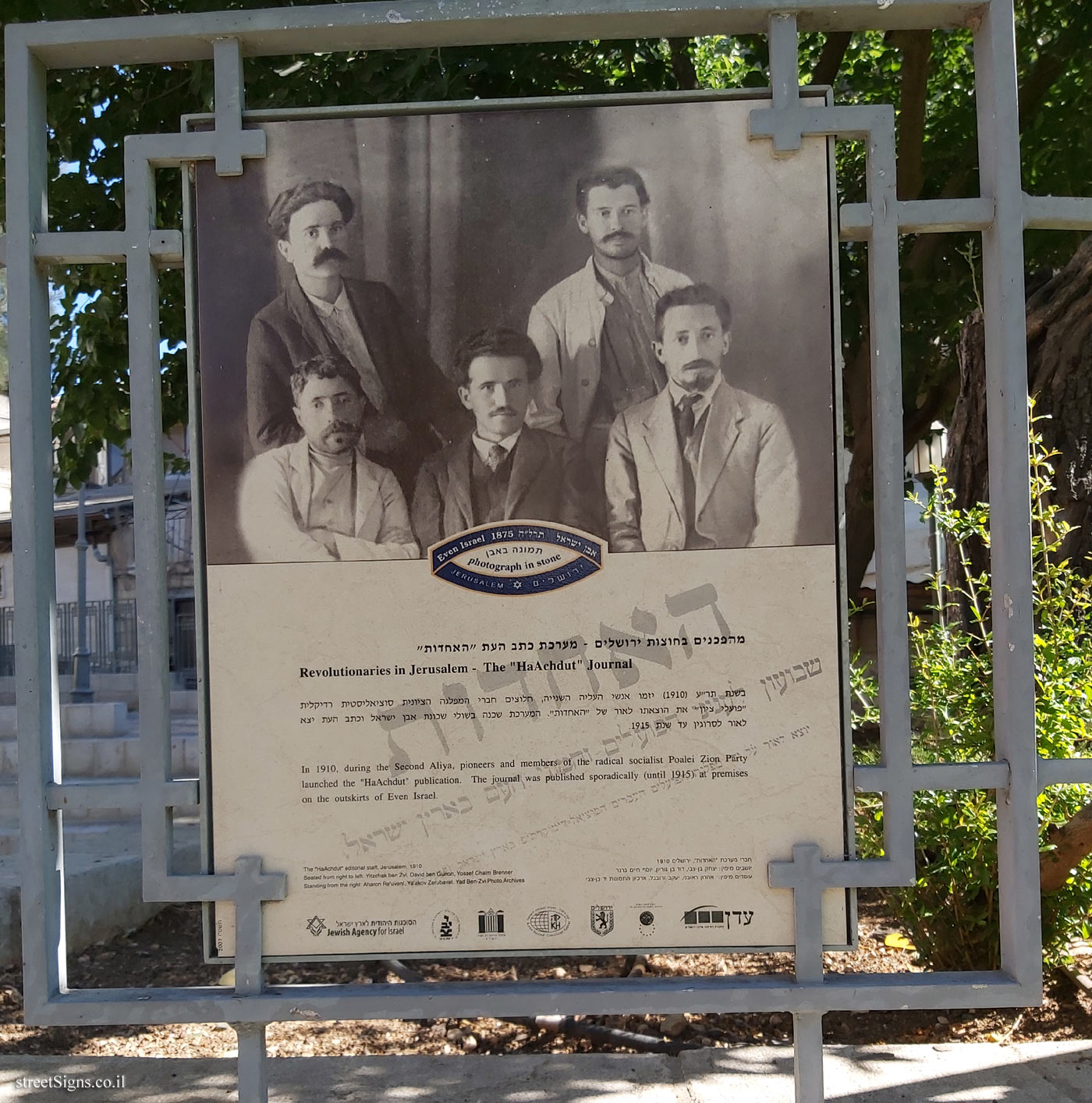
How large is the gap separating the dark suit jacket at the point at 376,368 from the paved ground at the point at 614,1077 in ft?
6.33

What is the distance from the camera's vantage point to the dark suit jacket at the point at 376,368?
2.46 m

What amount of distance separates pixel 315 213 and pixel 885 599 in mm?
1629

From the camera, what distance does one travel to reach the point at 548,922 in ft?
8.08

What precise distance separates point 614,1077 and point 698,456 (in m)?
1.96

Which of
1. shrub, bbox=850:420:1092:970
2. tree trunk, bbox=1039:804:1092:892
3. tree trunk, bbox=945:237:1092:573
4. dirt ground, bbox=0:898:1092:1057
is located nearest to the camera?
tree trunk, bbox=1039:804:1092:892

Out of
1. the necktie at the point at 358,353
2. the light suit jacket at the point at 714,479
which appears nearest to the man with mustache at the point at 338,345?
the necktie at the point at 358,353

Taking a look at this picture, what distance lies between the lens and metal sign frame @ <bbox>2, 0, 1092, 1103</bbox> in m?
2.43

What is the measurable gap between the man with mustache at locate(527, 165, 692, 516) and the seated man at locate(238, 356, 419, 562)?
409 millimetres

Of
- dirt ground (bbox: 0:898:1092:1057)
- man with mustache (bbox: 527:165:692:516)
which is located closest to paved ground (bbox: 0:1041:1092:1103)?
dirt ground (bbox: 0:898:1092:1057)

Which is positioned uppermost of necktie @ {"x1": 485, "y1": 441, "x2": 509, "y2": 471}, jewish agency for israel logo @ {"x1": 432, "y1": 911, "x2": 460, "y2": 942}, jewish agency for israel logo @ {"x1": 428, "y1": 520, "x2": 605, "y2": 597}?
necktie @ {"x1": 485, "y1": 441, "x2": 509, "y2": 471}

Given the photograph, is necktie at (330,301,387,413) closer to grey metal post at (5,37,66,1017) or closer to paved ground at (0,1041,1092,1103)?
grey metal post at (5,37,66,1017)

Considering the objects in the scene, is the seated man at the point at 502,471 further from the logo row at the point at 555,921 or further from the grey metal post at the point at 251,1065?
the grey metal post at the point at 251,1065

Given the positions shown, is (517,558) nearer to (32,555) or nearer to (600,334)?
(600,334)

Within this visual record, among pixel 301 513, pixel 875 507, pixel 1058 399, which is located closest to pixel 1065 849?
pixel 875 507
